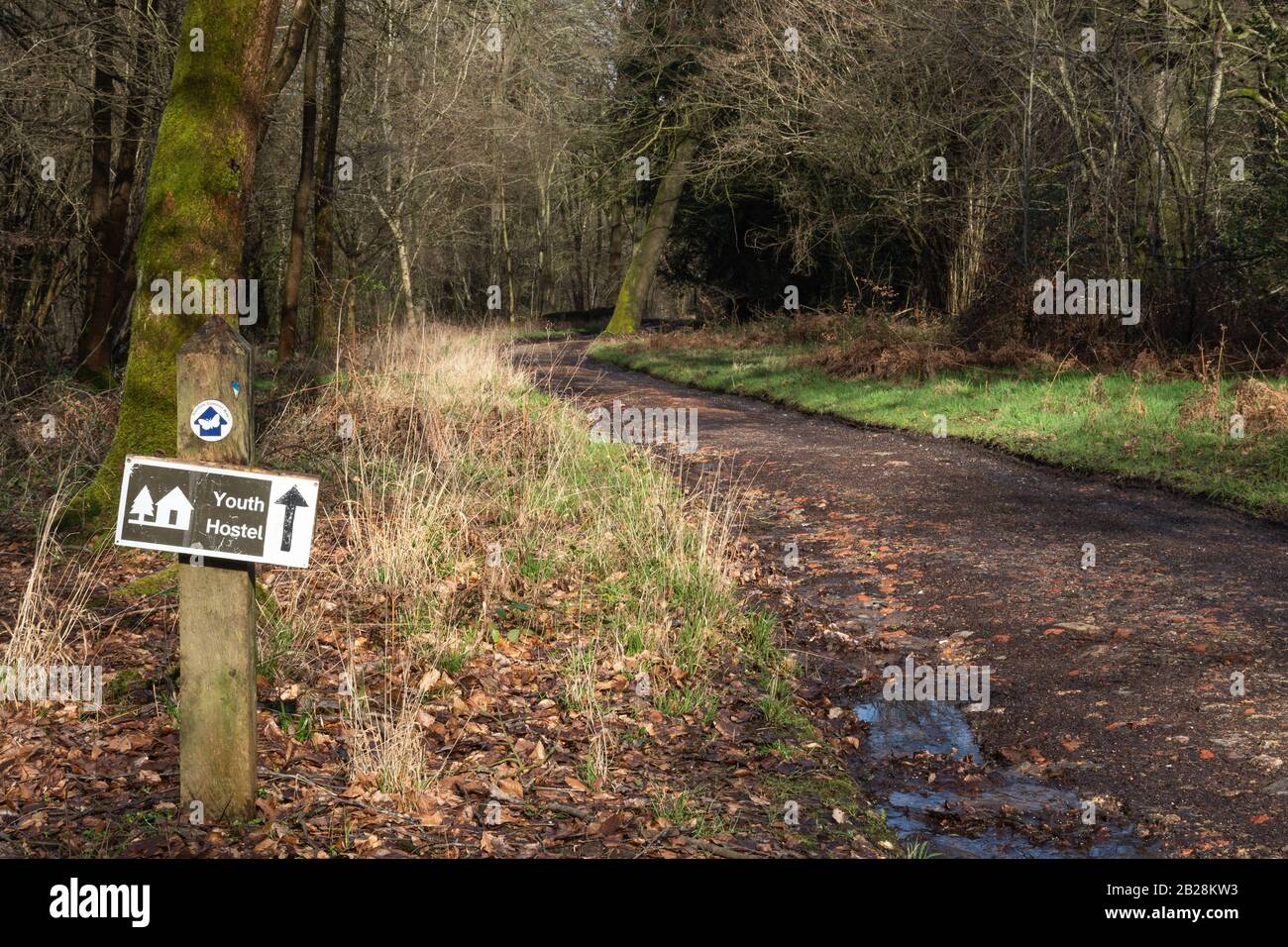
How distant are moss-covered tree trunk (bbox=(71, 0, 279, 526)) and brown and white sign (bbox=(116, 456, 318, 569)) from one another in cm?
438

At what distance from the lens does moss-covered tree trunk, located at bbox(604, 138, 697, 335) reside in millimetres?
32469

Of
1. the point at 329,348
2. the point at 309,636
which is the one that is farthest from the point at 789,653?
the point at 329,348

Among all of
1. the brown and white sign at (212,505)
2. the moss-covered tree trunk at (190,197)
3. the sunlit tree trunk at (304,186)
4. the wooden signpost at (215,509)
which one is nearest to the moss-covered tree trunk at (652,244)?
the sunlit tree trunk at (304,186)

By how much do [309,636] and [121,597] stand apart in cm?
130

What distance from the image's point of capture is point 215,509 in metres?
3.77

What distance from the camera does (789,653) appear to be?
7188mm

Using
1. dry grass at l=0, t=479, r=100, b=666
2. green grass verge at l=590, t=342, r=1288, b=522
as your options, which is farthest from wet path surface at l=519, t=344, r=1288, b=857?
dry grass at l=0, t=479, r=100, b=666

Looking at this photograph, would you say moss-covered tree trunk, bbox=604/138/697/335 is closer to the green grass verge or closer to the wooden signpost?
the green grass verge

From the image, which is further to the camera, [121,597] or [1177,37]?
[1177,37]

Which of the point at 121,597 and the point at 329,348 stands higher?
the point at 329,348

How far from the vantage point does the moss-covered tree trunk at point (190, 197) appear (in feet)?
25.9

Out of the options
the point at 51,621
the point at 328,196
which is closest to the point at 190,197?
the point at 51,621
